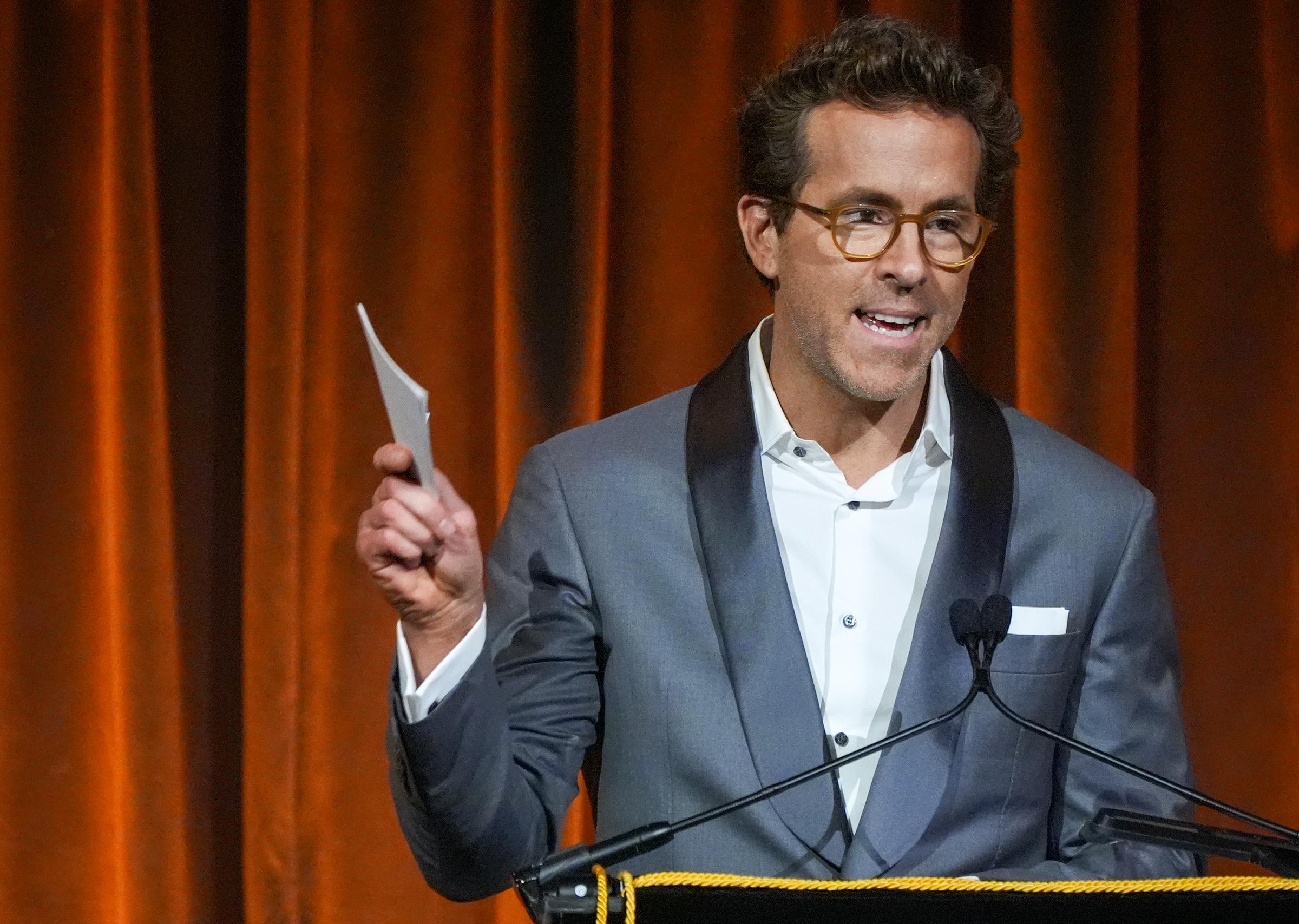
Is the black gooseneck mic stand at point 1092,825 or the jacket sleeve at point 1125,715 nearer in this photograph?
the black gooseneck mic stand at point 1092,825

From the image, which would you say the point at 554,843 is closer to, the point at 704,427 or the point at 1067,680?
the point at 704,427

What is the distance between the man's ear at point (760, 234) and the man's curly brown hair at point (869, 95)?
0.07 ft

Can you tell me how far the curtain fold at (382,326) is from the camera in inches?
85.7

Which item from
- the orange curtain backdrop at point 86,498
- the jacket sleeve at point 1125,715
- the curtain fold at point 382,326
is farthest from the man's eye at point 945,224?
the orange curtain backdrop at point 86,498

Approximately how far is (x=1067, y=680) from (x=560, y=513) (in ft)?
2.01

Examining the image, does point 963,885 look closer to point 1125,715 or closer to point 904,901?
point 904,901

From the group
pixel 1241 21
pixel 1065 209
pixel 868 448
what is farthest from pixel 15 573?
pixel 1241 21

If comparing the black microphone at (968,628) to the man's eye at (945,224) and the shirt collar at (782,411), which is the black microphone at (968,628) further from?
the man's eye at (945,224)

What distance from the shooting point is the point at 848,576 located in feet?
5.03

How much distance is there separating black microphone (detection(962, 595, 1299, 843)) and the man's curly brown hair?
0.61 meters

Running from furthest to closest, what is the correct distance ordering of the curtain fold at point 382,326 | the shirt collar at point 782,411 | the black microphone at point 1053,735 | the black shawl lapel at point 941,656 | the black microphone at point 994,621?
the curtain fold at point 382,326
the shirt collar at point 782,411
the black shawl lapel at point 941,656
the black microphone at point 994,621
the black microphone at point 1053,735

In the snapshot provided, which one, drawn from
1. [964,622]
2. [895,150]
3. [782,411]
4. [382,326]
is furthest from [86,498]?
[964,622]

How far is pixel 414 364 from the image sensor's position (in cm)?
223

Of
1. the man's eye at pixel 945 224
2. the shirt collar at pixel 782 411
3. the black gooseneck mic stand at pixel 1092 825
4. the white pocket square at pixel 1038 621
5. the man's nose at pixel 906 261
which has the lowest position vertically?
the black gooseneck mic stand at pixel 1092 825
